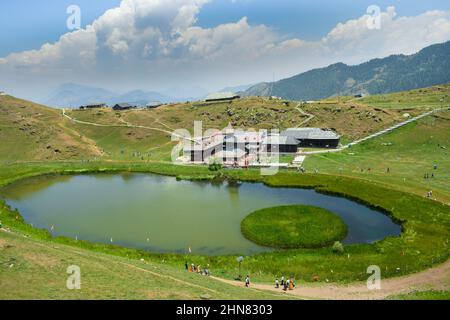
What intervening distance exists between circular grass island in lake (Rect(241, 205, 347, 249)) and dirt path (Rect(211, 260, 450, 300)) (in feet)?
41.3

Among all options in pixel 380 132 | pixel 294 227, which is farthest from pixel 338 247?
pixel 380 132

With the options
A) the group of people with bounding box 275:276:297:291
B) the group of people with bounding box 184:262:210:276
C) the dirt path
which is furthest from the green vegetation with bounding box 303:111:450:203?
the group of people with bounding box 184:262:210:276

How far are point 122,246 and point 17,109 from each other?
153704mm

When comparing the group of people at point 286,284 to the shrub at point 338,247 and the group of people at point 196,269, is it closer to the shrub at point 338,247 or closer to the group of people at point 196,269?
the group of people at point 196,269

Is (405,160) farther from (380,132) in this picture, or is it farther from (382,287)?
(382,287)

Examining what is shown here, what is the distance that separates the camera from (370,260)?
45.1 metres

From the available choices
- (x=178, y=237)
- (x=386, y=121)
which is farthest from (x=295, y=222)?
(x=386, y=121)

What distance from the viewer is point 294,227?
57.2m

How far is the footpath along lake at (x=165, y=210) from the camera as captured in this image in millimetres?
55156

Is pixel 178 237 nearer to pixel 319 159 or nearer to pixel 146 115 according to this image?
pixel 319 159

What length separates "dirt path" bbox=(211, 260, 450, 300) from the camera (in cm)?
3647

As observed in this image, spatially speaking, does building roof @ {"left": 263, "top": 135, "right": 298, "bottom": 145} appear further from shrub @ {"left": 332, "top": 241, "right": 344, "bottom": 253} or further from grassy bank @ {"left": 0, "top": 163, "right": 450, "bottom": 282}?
shrub @ {"left": 332, "top": 241, "right": 344, "bottom": 253}

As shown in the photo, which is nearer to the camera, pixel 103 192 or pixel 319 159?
pixel 103 192

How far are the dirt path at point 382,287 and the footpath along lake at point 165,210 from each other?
11867 mm
